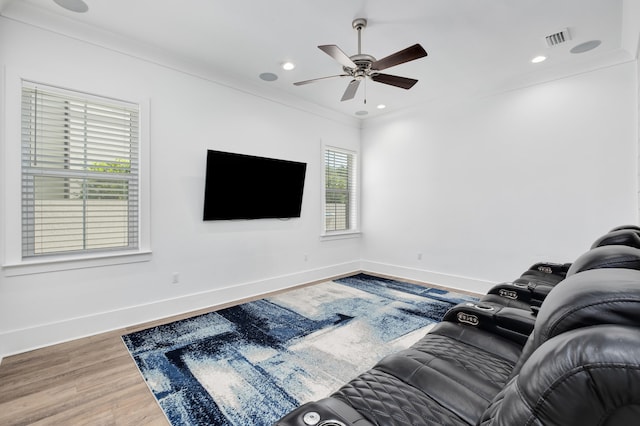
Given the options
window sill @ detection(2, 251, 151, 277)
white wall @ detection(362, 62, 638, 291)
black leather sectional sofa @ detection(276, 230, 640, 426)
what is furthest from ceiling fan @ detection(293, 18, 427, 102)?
window sill @ detection(2, 251, 151, 277)

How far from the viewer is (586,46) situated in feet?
10.5

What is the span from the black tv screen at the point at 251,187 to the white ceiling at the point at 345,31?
1.13 meters

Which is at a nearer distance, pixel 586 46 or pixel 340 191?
pixel 586 46

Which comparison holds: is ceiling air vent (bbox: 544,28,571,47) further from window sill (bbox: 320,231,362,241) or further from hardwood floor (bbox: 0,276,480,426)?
hardwood floor (bbox: 0,276,480,426)

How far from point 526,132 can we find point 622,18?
4.78 ft

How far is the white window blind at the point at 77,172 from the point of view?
2684mm

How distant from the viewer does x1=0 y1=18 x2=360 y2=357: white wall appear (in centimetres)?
264

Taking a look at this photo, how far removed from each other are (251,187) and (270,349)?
2.20 m

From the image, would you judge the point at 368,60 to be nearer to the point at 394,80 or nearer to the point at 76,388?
the point at 394,80

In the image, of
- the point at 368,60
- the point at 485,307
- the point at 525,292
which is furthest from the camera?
the point at 368,60

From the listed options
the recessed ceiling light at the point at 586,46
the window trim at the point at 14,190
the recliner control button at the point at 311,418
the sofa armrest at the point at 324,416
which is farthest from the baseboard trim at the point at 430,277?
the window trim at the point at 14,190

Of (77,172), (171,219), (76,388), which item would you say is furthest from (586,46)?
(76,388)

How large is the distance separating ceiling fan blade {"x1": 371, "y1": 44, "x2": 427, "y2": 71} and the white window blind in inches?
103

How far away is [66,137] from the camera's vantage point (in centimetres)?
283
